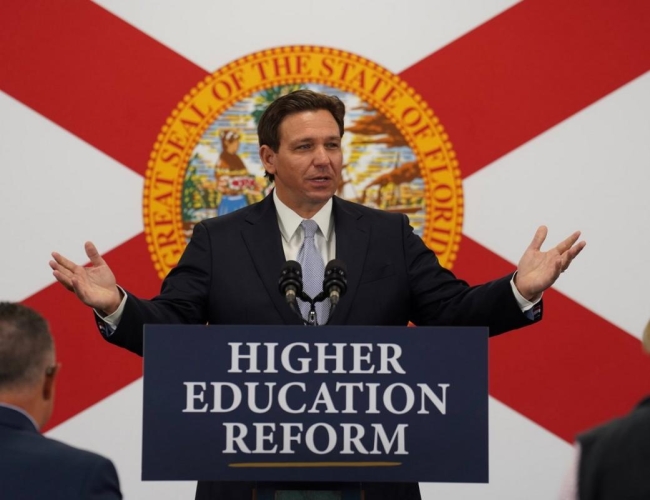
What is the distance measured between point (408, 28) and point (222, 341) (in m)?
2.10

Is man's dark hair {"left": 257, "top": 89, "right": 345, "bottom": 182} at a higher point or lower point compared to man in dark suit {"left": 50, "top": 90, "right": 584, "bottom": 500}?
higher

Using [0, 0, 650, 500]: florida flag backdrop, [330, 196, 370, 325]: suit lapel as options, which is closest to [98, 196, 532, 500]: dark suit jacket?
[330, 196, 370, 325]: suit lapel

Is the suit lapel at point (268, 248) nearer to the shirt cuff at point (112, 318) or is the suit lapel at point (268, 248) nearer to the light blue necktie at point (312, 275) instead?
the light blue necktie at point (312, 275)

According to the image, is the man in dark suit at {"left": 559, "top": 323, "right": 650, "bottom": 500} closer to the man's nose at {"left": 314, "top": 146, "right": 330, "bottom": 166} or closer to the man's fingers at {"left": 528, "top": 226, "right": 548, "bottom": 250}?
the man's fingers at {"left": 528, "top": 226, "right": 548, "bottom": 250}

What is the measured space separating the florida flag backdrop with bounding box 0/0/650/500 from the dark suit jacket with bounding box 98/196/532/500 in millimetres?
A: 1220

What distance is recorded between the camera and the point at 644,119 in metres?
3.67

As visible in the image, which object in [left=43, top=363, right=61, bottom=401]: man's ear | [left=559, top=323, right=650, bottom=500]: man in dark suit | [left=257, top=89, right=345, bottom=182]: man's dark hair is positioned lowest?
[left=559, top=323, right=650, bottom=500]: man in dark suit

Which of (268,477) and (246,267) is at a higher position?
(246,267)

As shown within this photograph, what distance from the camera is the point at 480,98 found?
3664 mm

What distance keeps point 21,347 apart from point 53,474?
211 millimetres

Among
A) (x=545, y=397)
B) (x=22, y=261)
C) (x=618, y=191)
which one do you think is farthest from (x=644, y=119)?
(x=22, y=261)

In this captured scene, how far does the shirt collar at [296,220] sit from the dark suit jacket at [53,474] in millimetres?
1059

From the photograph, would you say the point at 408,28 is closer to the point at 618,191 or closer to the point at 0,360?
the point at 618,191

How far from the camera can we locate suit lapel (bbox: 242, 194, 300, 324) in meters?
2.33
